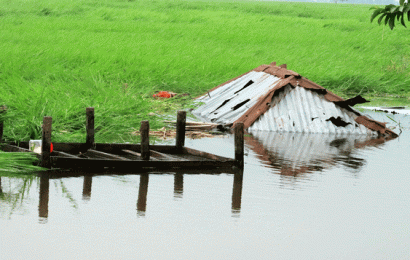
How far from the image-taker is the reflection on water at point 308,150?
880 centimetres

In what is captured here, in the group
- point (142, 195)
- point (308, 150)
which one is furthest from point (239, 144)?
point (308, 150)

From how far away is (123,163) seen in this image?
7.71 metres

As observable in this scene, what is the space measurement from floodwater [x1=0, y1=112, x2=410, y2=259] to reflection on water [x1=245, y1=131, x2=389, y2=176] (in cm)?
9

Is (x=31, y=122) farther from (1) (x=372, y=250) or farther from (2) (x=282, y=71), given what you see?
(2) (x=282, y=71)

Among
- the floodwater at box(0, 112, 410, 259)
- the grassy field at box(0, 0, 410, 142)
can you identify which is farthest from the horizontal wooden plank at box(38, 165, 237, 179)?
the grassy field at box(0, 0, 410, 142)

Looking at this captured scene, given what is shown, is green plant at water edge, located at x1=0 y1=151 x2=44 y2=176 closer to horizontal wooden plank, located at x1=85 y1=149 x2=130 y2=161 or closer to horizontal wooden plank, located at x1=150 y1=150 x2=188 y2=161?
horizontal wooden plank, located at x1=85 y1=149 x2=130 y2=161

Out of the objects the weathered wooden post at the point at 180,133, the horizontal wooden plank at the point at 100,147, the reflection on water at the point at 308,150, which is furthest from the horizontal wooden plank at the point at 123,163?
the weathered wooden post at the point at 180,133

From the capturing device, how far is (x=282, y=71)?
13.6 meters

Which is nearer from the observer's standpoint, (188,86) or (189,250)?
(189,250)

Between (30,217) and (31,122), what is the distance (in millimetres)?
3442

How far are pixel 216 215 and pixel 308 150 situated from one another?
16.2 feet

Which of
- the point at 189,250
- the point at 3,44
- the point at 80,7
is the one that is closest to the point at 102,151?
the point at 189,250

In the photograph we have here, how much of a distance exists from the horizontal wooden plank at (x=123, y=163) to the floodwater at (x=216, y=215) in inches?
11.8

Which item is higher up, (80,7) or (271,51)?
(80,7)
